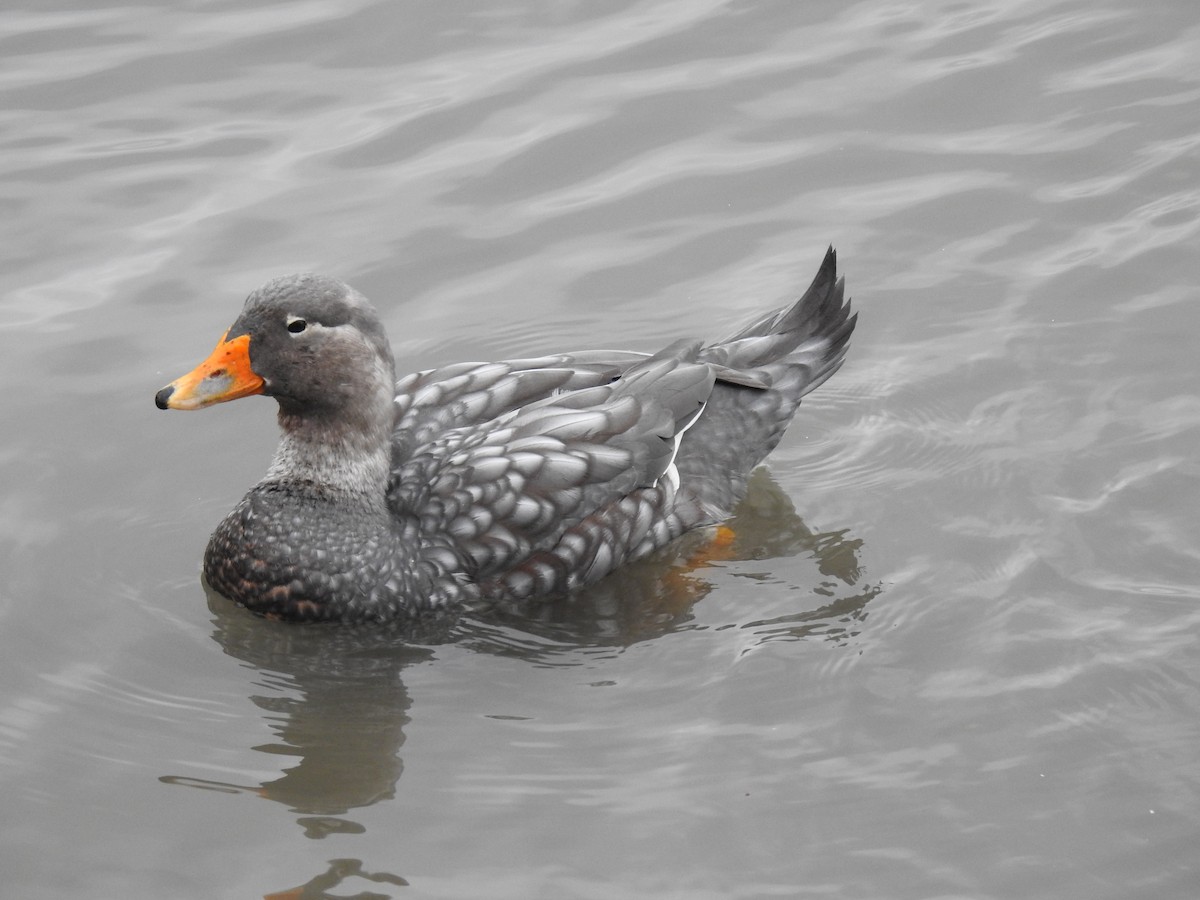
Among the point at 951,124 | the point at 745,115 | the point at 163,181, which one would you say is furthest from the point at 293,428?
the point at 951,124

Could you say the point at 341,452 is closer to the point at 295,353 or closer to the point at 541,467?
the point at 295,353

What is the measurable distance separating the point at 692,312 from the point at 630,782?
3686 millimetres

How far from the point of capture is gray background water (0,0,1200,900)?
627 cm

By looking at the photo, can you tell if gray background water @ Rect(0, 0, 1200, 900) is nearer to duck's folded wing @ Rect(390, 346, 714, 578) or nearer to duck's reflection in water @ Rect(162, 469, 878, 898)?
duck's reflection in water @ Rect(162, 469, 878, 898)

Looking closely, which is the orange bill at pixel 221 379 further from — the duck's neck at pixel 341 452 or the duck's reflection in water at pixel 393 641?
the duck's reflection in water at pixel 393 641

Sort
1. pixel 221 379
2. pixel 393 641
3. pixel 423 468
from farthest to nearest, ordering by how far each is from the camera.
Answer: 1. pixel 423 468
2. pixel 393 641
3. pixel 221 379

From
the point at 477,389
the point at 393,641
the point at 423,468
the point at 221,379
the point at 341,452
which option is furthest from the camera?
the point at 477,389

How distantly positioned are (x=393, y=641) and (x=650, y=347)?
2.64 meters

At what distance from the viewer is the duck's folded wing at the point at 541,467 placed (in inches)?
294

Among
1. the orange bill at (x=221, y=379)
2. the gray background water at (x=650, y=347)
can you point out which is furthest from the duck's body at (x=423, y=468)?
the gray background water at (x=650, y=347)

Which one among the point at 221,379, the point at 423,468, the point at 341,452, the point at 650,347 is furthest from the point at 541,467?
the point at 650,347

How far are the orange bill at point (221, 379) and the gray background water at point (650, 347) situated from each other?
103cm

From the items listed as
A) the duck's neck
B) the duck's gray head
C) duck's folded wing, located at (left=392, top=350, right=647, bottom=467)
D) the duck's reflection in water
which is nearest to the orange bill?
the duck's gray head

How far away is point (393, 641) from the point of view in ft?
24.3
